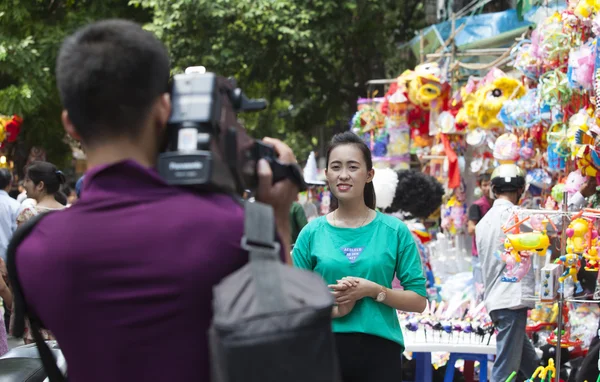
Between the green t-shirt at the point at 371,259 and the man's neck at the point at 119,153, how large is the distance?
1982mm

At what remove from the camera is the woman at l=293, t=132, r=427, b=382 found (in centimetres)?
352

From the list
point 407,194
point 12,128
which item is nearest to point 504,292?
point 407,194

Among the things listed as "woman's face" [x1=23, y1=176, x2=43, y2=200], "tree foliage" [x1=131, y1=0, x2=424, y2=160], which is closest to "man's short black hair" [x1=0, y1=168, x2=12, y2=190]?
"woman's face" [x1=23, y1=176, x2=43, y2=200]

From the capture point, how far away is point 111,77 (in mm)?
1652

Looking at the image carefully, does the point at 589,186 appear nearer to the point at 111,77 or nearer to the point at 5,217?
the point at 5,217

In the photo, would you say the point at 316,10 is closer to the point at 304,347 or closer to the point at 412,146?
the point at 412,146

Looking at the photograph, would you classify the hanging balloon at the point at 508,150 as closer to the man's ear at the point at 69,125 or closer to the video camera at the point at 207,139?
the video camera at the point at 207,139

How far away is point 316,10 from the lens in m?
15.5

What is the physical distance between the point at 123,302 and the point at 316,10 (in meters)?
14.3

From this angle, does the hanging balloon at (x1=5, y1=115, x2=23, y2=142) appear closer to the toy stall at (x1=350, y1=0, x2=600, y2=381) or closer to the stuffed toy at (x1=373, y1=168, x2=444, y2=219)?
the toy stall at (x1=350, y1=0, x2=600, y2=381)

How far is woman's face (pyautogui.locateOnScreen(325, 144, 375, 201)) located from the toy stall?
1.55 metres

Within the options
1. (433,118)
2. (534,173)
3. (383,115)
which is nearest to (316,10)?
(383,115)

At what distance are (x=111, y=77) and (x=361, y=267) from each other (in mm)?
2165

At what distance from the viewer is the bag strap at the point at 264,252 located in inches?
59.7
